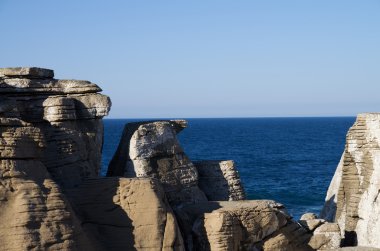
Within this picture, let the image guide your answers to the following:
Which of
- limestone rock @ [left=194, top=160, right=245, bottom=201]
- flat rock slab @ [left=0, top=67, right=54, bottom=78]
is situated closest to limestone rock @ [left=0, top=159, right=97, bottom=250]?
flat rock slab @ [left=0, top=67, right=54, bottom=78]

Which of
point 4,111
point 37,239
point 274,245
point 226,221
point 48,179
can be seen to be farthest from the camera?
point 274,245

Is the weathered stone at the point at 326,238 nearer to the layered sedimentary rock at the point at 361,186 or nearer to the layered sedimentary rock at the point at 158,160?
the layered sedimentary rock at the point at 361,186

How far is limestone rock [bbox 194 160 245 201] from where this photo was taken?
21.8 metres

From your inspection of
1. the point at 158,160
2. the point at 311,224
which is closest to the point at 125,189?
the point at 158,160

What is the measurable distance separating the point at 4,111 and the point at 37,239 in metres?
3.52

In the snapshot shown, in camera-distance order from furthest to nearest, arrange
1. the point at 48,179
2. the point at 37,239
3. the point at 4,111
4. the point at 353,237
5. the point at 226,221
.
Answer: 1. the point at 353,237
2. the point at 226,221
3. the point at 4,111
4. the point at 48,179
5. the point at 37,239

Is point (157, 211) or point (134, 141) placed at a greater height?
point (134, 141)

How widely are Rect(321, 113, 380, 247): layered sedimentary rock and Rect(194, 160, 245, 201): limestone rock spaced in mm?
4041

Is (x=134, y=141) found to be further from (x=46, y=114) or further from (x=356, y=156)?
(x=356, y=156)

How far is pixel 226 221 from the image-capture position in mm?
17797

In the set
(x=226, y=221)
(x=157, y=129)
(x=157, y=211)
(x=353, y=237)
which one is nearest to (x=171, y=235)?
(x=157, y=211)

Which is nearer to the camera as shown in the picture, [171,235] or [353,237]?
[171,235]

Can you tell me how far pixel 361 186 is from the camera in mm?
23516

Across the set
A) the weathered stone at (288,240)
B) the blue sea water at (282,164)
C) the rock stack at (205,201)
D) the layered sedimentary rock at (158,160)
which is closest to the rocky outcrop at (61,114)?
the layered sedimentary rock at (158,160)
